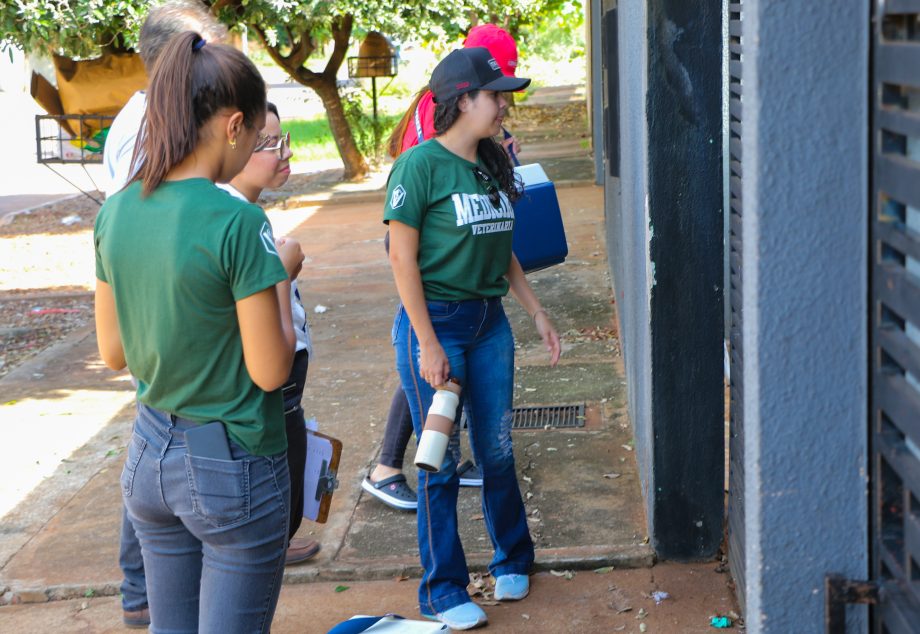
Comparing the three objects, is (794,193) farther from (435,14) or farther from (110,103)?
(435,14)

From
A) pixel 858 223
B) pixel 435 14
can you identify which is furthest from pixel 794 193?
pixel 435 14

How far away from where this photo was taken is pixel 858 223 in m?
1.72

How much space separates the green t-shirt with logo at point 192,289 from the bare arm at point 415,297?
106 centimetres

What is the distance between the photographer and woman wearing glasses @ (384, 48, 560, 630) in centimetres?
353

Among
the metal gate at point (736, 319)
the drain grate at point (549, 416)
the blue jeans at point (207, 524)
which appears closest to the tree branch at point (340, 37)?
the drain grate at point (549, 416)

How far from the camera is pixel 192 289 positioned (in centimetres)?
231

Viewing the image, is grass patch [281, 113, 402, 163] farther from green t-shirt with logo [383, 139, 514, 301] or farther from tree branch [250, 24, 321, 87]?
green t-shirt with logo [383, 139, 514, 301]

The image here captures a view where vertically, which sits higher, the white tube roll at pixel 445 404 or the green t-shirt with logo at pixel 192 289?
the green t-shirt with logo at pixel 192 289

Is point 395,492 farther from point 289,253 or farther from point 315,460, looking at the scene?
point 289,253

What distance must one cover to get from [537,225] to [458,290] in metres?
1.26

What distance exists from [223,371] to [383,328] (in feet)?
19.2

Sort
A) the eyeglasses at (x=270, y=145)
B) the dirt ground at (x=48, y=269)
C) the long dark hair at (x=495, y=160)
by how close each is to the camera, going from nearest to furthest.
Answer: the eyeglasses at (x=270, y=145)
the long dark hair at (x=495, y=160)
the dirt ground at (x=48, y=269)

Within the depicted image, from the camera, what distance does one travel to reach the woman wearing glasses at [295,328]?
335cm

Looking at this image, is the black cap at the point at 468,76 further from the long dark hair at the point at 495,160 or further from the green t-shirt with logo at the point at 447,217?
the green t-shirt with logo at the point at 447,217
